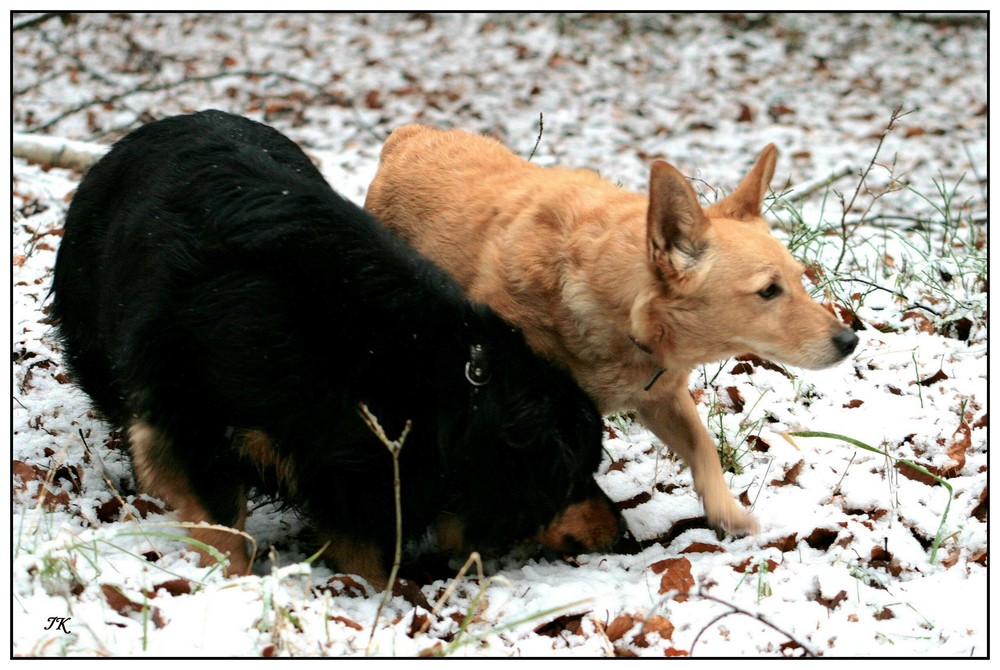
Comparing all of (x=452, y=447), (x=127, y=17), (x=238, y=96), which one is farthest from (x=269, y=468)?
(x=127, y=17)

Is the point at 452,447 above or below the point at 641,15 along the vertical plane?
below

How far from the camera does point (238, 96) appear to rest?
1071 cm

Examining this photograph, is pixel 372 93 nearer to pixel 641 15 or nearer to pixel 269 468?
pixel 641 15

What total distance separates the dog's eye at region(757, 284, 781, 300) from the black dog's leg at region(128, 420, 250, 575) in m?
1.92

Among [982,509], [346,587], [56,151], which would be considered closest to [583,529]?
[346,587]

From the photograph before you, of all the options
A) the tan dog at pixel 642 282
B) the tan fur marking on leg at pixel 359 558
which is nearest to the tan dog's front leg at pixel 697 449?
the tan dog at pixel 642 282

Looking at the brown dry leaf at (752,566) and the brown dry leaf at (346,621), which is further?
the brown dry leaf at (752,566)

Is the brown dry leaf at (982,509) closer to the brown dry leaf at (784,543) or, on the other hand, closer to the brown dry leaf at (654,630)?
the brown dry leaf at (784,543)

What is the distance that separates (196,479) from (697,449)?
1.87 meters

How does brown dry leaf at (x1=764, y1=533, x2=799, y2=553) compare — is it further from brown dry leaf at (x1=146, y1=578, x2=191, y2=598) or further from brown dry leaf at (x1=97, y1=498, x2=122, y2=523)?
brown dry leaf at (x1=97, y1=498, x2=122, y2=523)

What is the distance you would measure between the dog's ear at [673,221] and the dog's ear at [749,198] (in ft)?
1.13

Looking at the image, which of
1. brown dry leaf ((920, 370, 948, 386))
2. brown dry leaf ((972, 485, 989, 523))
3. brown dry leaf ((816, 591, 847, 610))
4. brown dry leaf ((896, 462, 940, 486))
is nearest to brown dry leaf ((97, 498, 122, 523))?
brown dry leaf ((816, 591, 847, 610))

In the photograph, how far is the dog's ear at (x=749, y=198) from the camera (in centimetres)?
368

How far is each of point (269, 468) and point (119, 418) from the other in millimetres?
916
